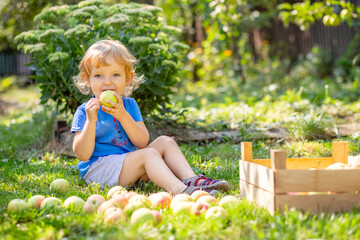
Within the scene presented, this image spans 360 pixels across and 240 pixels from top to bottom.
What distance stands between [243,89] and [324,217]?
729 cm

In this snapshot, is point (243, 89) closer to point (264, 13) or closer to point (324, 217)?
point (264, 13)

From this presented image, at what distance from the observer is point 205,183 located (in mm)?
2771

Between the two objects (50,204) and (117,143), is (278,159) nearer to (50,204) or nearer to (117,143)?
(50,204)

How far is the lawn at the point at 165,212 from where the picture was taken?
6.17ft

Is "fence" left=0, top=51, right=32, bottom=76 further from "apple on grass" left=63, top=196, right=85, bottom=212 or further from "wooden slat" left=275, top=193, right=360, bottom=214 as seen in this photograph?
"wooden slat" left=275, top=193, right=360, bottom=214

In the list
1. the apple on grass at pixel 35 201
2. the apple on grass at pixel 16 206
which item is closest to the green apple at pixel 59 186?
the apple on grass at pixel 35 201

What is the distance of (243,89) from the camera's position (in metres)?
9.30

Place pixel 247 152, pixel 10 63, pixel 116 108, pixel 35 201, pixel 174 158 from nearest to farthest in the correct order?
pixel 35 201 < pixel 247 152 < pixel 116 108 < pixel 174 158 < pixel 10 63

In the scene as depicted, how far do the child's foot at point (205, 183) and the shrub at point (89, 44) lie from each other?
1.74 meters

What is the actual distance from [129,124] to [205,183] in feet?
2.27

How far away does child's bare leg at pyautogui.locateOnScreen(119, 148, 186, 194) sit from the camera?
8.96 feet

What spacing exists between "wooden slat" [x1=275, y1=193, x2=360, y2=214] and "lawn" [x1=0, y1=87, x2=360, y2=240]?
0.04 m

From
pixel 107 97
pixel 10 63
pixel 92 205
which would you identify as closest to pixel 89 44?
pixel 107 97

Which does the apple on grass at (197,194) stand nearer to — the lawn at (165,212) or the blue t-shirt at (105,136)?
the lawn at (165,212)
